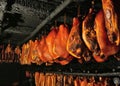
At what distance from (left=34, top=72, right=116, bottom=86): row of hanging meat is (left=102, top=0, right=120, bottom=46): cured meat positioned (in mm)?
1357

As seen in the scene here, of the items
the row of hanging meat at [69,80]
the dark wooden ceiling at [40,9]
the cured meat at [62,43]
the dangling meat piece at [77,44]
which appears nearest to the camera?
the dangling meat piece at [77,44]

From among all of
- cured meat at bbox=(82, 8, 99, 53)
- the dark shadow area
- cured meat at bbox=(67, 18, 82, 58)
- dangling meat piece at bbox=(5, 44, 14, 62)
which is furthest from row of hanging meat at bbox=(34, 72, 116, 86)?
dangling meat piece at bbox=(5, 44, 14, 62)

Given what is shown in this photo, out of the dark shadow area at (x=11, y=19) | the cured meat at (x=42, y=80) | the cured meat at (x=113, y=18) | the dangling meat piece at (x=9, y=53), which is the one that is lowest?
the cured meat at (x=42, y=80)

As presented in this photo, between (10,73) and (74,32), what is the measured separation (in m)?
9.23

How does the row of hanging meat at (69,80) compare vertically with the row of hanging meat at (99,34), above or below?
below

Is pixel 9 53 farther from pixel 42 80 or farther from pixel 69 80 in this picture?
pixel 69 80

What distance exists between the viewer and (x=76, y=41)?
3416mm

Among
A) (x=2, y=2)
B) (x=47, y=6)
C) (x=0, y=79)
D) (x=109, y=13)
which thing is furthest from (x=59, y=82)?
(x=0, y=79)

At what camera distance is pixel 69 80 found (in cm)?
536

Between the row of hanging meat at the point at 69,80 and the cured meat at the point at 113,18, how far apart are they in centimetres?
136

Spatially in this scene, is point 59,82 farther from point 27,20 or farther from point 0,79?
point 0,79

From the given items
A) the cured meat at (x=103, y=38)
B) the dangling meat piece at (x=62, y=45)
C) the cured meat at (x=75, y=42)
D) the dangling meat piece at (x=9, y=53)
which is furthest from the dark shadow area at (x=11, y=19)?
the dangling meat piece at (x=9, y=53)

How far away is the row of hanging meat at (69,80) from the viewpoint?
4.00 meters

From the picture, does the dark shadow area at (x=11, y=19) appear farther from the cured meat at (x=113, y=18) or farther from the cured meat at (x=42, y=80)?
the cured meat at (x=113, y=18)
